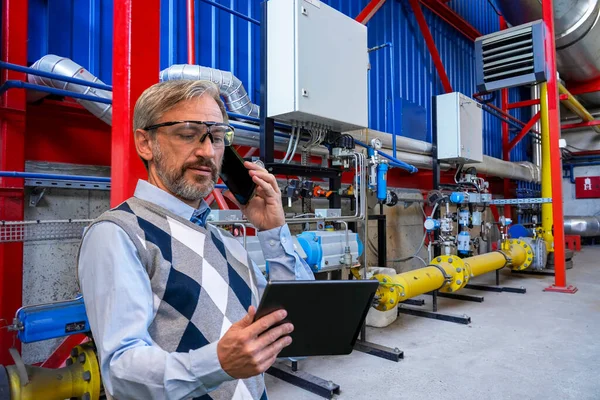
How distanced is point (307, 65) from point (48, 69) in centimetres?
131

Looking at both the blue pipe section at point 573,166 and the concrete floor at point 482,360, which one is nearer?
the concrete floor at point 482,360

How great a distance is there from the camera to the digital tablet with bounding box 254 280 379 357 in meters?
0.60

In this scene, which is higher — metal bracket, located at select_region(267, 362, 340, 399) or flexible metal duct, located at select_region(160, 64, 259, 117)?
flexible metal duct, located at select_region(160, 64, 259, 117)

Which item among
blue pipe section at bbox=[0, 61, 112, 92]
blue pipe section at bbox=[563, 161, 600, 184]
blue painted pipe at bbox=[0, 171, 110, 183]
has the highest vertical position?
blue pipe section at bbox=[563, 161, 600, 184]

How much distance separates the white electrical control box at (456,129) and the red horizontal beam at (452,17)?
5.12 ft

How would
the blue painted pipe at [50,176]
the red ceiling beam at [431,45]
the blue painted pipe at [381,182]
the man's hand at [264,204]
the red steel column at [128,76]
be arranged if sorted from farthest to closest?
the red ceiling beam at [431,45] → the blue painted pipe at [381,182] → the blue painted pipe at [50,176] → the red steel column at [128,76] → the man's hand at [264,204]

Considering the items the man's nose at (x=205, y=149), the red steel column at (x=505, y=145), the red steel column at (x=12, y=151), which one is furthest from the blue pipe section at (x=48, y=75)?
the red steel column at (x=505, y=145)

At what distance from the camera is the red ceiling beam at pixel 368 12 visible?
12.8 ft

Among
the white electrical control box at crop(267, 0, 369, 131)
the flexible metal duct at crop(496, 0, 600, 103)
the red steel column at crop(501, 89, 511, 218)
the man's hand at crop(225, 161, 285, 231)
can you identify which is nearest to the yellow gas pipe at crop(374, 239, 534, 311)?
the white electrical control box at crop(267, 0, 369, 131)

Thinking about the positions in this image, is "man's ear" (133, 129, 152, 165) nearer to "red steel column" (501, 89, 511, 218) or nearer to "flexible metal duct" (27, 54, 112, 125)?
"flexible metal duct" (27, 54, 112, 125)

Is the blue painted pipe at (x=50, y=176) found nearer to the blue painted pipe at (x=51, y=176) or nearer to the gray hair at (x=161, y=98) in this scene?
the blue painted pipe at (x=51, y=176)

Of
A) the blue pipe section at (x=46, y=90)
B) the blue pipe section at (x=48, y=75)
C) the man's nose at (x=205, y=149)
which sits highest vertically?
the blue pipe section at (x=48, y=75)

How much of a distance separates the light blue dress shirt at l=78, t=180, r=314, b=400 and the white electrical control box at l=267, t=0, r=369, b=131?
1740mm

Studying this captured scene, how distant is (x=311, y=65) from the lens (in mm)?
2357
